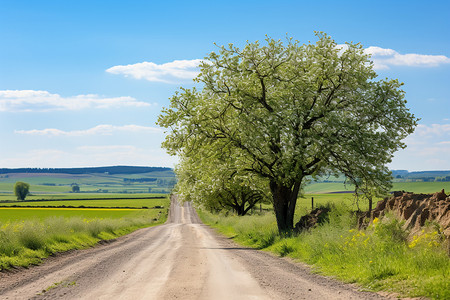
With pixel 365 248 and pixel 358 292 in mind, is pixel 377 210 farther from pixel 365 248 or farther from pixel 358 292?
pixel 358 292

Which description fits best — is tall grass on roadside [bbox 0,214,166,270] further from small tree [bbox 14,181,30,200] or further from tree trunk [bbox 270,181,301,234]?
small tree [bbox 14,181,30,200]

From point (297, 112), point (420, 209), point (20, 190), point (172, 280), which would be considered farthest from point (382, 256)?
point (20, 190)

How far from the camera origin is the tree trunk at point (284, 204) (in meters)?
27.7

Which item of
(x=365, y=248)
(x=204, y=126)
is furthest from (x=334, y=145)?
(x=365, y=248)

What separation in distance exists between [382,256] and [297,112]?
13.4 meters

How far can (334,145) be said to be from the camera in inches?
954

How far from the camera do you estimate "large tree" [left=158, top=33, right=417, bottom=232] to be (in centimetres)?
2475

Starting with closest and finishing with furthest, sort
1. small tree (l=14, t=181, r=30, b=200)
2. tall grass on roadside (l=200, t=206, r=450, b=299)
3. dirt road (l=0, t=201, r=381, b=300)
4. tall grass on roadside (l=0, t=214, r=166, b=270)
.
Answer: tall grass on roadside (l=200, t=206, r=450, b=299), dirt road (l=0, t=201, r=381, b=300), tall grass on roadside (l=0, t=214, r=166, b=270), small tree (l=14, t=181, r=30, b=200)

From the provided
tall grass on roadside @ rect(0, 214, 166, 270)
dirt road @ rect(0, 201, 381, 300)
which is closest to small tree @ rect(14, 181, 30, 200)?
tall grass on roadside @ rect(0, 214, 166, 270)

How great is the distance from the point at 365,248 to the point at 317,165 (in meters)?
14.1

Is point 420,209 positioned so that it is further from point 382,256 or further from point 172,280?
point 172,280

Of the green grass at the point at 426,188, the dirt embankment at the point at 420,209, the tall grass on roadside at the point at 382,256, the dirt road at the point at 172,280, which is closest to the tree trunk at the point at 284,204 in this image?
the tall grass on roadside at the point at 382,256

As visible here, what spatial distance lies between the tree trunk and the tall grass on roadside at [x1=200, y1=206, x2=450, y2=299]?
754 centimetres

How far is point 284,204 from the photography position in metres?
28.3
